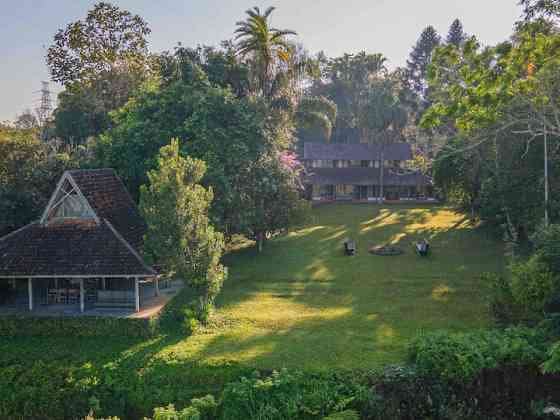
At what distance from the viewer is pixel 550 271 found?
19375mm

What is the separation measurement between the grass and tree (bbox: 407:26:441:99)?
47.2 metres

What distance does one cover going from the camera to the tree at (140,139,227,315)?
21.6 m

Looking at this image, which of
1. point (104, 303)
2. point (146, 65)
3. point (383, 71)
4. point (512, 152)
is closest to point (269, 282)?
point (104, 303)

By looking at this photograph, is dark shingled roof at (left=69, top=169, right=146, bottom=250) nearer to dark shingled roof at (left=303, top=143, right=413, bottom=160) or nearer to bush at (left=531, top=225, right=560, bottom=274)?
bush at (left=531, top=225, right=560, bottom=274)

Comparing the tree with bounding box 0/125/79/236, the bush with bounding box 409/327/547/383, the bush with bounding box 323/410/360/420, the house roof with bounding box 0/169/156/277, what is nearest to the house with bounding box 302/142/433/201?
the tree with bounding box 0/125/79/236

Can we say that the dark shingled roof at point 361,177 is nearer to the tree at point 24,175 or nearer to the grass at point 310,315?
the grass at point 310,315

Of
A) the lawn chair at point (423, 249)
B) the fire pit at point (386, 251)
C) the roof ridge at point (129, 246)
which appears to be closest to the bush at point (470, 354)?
the roof ridge at point (129, 246)

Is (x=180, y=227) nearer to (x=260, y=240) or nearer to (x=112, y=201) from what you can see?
(x=112, y=201)

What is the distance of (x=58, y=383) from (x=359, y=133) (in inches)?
2517

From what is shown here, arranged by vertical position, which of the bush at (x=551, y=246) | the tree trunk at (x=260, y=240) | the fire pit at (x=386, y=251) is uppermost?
the bush at (x=551, y=246)

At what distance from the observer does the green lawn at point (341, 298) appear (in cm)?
1905

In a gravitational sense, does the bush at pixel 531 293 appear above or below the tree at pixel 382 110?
below

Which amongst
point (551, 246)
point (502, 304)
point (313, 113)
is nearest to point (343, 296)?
point (502, 304)

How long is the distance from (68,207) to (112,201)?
2221 millimetres
